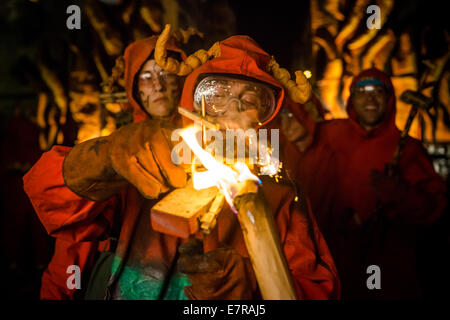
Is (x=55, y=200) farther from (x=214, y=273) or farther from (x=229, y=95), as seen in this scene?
(x=229, y=95)

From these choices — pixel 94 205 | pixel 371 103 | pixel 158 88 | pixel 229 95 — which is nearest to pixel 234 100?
pixel 229 95

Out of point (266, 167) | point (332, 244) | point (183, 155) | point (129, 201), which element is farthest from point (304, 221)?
point (332, 244)

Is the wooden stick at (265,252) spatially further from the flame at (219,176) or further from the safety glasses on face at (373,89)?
the safety glasses on face at (373,89)

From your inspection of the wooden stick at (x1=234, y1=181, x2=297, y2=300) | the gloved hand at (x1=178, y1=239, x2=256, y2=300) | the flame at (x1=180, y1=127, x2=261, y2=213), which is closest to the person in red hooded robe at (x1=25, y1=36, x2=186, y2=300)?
the flame at (x1=180, y1=127, x2=261, y2=213)

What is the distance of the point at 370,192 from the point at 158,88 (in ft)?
7.60

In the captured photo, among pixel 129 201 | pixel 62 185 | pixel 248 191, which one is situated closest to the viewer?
pixel 248 191

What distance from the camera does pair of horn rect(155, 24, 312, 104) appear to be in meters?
1.37

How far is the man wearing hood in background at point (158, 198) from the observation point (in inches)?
40.1

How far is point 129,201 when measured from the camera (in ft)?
5.08

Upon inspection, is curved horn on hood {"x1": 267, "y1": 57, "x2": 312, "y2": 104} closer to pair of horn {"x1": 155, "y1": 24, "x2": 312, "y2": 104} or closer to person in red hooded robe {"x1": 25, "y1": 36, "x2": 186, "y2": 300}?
pair of horn {"x1": 155, "y1": 24, "x2": 312, "y2": 104}

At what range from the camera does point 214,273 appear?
0.96m

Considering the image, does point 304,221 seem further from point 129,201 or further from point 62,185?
point 62,185

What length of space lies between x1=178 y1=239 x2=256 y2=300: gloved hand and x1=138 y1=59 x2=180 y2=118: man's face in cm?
119
